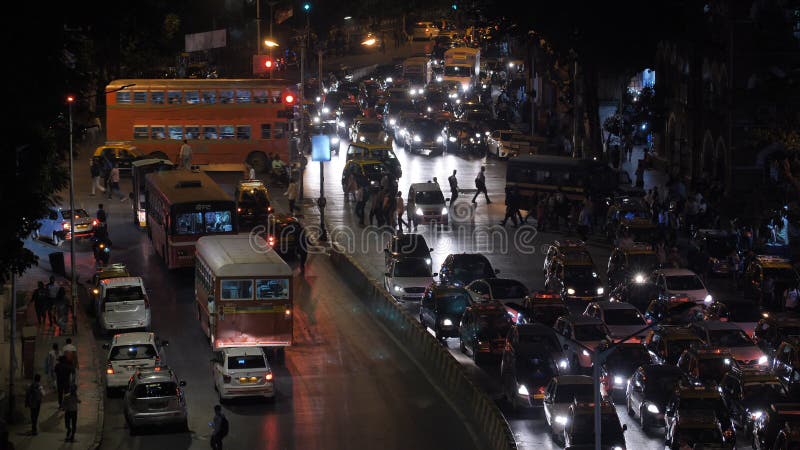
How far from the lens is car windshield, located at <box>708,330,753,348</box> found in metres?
34.2

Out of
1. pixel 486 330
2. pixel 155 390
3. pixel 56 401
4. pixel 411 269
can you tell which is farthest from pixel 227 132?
pixel 155 390

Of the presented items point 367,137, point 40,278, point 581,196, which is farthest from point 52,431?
point 367,137

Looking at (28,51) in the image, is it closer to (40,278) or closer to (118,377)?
(118,377)

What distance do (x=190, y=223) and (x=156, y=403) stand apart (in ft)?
47.0

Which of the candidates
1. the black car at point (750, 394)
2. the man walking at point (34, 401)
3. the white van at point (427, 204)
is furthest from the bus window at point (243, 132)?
the black car at point (750, 394)

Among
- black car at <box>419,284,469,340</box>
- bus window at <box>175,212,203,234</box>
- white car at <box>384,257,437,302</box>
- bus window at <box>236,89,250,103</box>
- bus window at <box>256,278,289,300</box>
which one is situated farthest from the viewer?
bus window at <box>236,89,250,103</box>

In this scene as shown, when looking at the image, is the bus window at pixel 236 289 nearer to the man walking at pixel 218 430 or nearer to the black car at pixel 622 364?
the man walking at pixel 218 430

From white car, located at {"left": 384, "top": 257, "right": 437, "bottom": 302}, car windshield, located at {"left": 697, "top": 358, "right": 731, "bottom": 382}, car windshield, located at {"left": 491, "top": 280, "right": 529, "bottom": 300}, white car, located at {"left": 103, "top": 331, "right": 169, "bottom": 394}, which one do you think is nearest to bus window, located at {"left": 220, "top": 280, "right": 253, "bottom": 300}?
white car, located at {"left": 103, "top": 331, "right": 169, "bottom": 394}

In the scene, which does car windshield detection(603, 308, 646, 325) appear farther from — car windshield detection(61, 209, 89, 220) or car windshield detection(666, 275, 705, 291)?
car windshield detection(61, 209, 89, 220)

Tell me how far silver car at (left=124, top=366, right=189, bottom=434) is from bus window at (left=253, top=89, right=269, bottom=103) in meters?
35.0

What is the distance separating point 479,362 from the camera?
3588cm

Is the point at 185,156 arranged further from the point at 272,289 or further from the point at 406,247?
the point at 272,289

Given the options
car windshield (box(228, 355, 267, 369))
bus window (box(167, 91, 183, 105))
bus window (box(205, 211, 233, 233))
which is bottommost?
car windshield (box(228, 355, 267, 369))

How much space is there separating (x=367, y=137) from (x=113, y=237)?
970 inches
